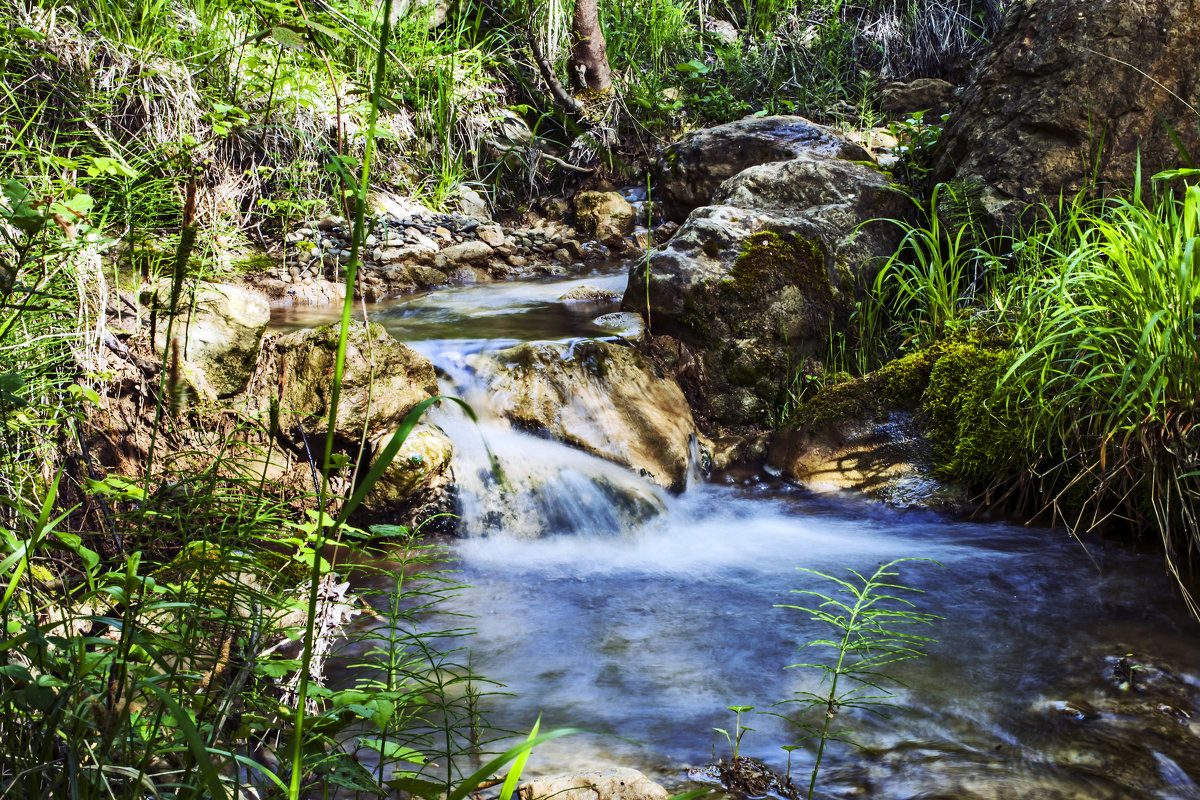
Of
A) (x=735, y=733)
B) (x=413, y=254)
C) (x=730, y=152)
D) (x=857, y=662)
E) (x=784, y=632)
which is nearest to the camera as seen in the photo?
(x=857, y=662)

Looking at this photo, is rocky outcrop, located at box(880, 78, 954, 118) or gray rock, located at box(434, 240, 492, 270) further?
rocky outcrop, located at box(880, 78, 954, 118)

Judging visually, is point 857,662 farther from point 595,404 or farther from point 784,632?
point 595,404

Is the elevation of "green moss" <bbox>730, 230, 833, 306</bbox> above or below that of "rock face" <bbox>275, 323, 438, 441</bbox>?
above

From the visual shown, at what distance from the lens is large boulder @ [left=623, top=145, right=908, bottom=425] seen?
4.86 m

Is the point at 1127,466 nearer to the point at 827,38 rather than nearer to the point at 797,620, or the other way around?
the point at 797,620

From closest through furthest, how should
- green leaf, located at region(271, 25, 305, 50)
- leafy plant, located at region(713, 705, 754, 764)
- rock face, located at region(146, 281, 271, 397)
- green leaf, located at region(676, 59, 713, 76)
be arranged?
green leaf, located at region(271, 25, 305, 50), leafy plant, located at region(713, 705, 754, 764), rock face, located at region(146, 281, 271, 397), green leaf, located at region(676, 59, 713, 76)

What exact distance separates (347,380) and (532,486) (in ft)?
3.57

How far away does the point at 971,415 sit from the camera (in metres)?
3.97

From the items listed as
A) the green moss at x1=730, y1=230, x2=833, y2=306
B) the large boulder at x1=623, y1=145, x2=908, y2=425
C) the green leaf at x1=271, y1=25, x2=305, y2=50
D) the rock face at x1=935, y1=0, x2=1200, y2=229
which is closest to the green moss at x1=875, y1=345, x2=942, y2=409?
the large boulder at x1=623, y1=145, x2=908, y2=425

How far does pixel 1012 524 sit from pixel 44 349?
4.12m

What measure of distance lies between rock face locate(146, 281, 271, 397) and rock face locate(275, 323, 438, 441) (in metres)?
0.16

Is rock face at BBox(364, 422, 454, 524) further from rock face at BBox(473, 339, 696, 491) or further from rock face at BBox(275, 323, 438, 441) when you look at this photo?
rock face at BBox(473, 339, 696, 491)

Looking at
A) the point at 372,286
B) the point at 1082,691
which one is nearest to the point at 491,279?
the point at 372,286

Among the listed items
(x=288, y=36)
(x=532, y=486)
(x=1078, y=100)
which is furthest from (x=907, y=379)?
(x=288, y=36)
